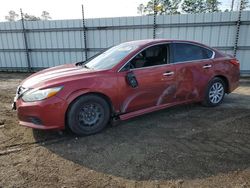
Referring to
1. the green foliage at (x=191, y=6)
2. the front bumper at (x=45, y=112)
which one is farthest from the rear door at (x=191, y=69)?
the green foliage at (x=191, y=6)

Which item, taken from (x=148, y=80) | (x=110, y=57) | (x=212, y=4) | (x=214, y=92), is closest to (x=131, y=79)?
(x=148, y=80)

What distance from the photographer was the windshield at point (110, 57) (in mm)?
3908

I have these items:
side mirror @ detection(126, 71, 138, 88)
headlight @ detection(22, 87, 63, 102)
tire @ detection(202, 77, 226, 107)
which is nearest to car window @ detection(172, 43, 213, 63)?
tire @ detection(202, 77, 226, 107)

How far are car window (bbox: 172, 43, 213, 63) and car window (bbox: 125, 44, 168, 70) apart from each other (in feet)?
0.70

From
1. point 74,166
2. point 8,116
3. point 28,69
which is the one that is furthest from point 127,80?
point 28,69

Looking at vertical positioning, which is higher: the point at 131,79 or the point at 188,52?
the point at 188,52

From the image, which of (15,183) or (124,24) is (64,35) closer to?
(124,24)

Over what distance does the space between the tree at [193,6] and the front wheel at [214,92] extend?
119 feet

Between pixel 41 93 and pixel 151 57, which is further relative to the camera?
pixel 151 57

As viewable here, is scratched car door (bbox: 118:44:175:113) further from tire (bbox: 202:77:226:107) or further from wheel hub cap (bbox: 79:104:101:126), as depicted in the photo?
tire (bbox: 202:77:226:107)

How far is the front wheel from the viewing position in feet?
15.8

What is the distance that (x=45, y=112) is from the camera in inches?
129

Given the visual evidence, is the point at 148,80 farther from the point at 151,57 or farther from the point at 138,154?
the point at 138,154

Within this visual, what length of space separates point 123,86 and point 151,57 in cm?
91
